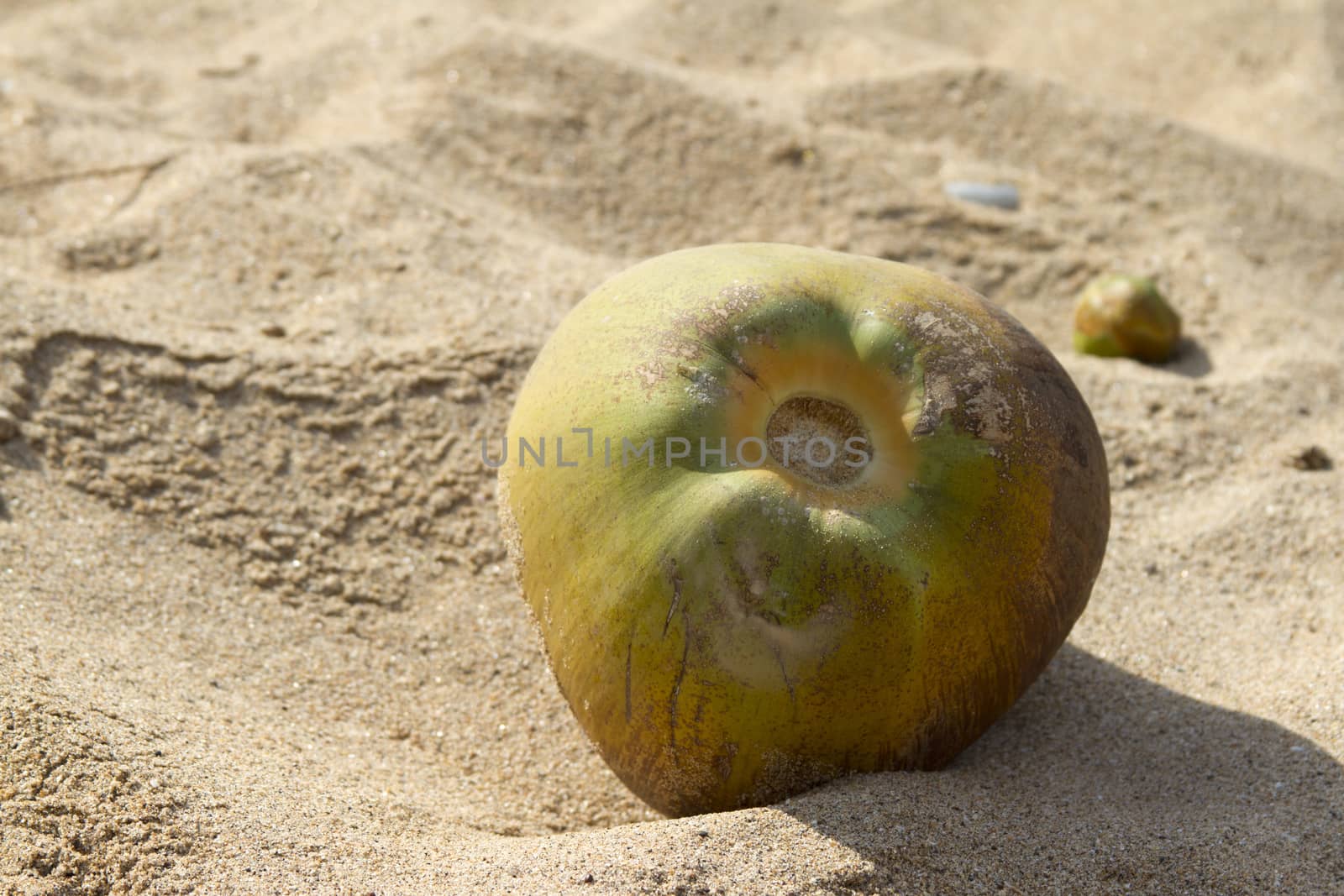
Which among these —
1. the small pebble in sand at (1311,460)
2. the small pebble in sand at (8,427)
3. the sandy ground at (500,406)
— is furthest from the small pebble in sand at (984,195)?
the small pebble in sand at (8,427)

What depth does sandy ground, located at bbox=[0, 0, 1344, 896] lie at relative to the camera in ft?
6.12

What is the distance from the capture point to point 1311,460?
295cm

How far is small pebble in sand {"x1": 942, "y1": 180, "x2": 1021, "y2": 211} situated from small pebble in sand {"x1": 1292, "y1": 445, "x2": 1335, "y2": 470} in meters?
1.31

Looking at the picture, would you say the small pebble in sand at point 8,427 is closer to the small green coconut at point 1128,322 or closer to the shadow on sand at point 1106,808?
the shadow on sand at point 1106,808

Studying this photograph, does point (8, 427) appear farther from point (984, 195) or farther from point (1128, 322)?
point (984, 195)

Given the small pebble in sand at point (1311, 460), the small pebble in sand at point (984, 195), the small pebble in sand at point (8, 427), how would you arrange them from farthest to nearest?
the small pebble in sand at point (984, 195) < the small pebble in sand at point (1311, 460) < the small pebble in sand at point (8, 427)

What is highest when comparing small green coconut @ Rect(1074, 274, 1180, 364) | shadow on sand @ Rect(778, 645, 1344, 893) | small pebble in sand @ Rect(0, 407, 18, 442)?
small green coconut @ Rect(1074, 274, 1180, 364)

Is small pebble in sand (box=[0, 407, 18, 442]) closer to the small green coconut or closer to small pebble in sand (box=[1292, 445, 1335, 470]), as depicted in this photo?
the small green coconut

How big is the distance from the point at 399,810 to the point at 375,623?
1.84ft

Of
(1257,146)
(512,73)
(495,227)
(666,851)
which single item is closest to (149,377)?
(495,227)

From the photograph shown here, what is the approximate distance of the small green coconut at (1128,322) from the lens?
11.0ft

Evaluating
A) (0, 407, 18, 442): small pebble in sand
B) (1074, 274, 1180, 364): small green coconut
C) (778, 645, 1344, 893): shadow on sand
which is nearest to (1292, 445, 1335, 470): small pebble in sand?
(1074, 274, 1180, 364): small green coconut

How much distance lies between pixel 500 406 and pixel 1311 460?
187cm

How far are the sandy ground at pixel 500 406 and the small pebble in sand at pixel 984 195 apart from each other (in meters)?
0.09
